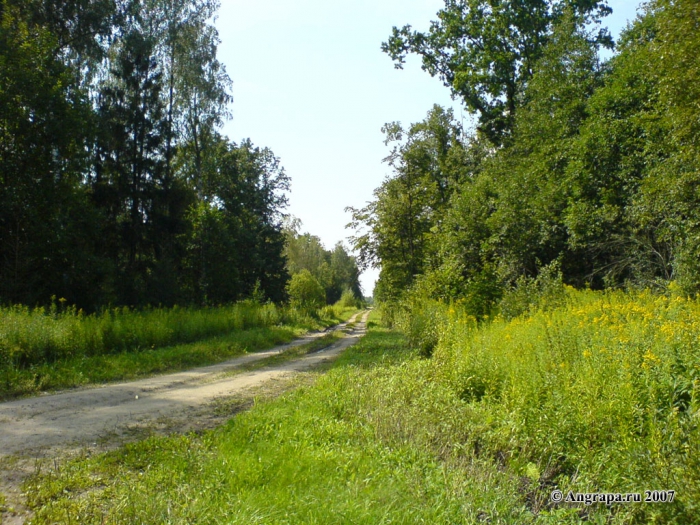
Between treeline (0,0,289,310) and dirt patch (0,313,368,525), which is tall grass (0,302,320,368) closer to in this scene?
dirt patch (0,313,368,525)

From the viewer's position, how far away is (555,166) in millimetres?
21297

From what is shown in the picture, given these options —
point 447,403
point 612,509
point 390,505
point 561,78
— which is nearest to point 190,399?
point 447,403

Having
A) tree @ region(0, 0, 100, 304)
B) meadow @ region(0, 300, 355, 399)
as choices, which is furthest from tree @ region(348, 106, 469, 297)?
tree @ region(0, 0, 100, 304)

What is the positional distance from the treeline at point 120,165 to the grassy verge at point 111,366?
7900 millimetres

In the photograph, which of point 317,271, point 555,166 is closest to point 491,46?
point 555,166

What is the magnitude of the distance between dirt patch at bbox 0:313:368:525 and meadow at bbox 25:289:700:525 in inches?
15.5

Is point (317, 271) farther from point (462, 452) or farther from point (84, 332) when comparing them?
point (462, 452)

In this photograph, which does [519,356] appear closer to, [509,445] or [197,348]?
[509,445]

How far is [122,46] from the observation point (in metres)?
29.0

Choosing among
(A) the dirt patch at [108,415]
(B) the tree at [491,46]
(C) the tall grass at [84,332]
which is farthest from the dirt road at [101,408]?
(B) the tree at [491,46]

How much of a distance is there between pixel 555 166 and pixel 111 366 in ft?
61.4

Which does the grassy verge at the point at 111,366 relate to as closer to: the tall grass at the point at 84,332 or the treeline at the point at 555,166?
the tall grass at the point at 84,332

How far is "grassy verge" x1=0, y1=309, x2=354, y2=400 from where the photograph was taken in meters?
9.07

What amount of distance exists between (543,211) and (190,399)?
53.7 ft
